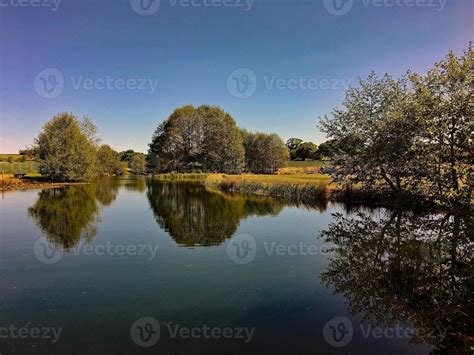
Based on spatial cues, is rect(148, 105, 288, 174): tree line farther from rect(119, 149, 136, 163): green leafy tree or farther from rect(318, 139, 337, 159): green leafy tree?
rect(119, 149, 136, 163): green leafy tree

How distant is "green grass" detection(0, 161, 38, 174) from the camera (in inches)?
2837

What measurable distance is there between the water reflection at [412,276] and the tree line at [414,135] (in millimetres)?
3533

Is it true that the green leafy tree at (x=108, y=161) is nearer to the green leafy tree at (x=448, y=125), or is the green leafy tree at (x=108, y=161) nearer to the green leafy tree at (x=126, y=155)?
the green leafy tree at (x=126, y=155)

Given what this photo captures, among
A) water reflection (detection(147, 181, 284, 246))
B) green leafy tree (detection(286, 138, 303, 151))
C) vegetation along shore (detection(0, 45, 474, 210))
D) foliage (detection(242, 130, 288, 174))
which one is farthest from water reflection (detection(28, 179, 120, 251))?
green leafy tree (detection(286, 138, 303, 151))

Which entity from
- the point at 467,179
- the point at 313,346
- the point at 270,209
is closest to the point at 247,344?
the point at 313,346

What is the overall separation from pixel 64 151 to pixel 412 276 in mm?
65750

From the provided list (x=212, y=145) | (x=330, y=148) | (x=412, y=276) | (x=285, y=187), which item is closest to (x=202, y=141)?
(x=212, y=145)

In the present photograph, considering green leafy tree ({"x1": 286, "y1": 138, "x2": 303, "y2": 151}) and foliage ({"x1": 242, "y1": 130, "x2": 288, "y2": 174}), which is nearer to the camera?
foliage ({"x1": 242, "y1": 130, "x2": 288, "y2": 174})

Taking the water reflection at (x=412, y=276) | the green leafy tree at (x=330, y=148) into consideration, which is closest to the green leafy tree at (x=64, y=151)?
the green leafy tree at (x=330, y=148)

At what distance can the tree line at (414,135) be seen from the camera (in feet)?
64.1

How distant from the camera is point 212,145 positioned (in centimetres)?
8250

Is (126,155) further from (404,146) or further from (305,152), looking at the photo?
(404,146)

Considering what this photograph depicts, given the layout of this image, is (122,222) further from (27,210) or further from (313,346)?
(313,346)

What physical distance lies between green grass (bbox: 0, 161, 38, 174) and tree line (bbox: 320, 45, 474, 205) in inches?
2950
